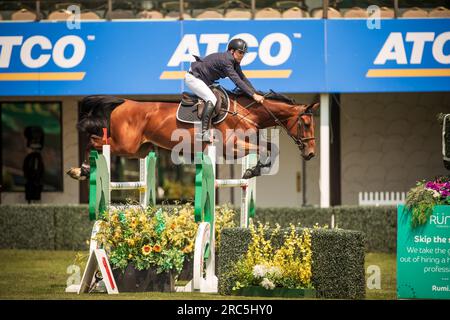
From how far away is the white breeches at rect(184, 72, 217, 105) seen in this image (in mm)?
12711

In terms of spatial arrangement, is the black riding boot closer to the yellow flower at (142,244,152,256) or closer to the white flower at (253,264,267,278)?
the yellow flower at (142,244,152,256)

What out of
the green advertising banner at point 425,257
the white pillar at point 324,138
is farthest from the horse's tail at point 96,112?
the white pillar at point 324,138

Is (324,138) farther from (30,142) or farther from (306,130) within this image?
(30,142)

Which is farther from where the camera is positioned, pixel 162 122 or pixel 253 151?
pixel 162 122

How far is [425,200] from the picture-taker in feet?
34.4

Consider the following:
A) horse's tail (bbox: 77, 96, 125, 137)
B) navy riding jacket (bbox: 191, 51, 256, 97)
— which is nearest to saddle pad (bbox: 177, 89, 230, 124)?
navy riding jacket (bbox: 191, 51, 256, 97)

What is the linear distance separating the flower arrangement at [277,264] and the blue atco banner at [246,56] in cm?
652

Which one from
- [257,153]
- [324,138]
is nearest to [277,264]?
[257,153]

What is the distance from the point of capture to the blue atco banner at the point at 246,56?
17.0 m

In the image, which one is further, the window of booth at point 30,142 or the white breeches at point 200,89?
the window of booth at point 30,142

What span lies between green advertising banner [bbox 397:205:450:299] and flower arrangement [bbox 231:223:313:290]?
0.98m

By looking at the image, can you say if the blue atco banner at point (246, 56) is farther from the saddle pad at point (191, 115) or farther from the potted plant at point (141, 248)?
the potted plant at point (141, 248)

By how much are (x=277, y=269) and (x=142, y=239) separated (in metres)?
1.56
